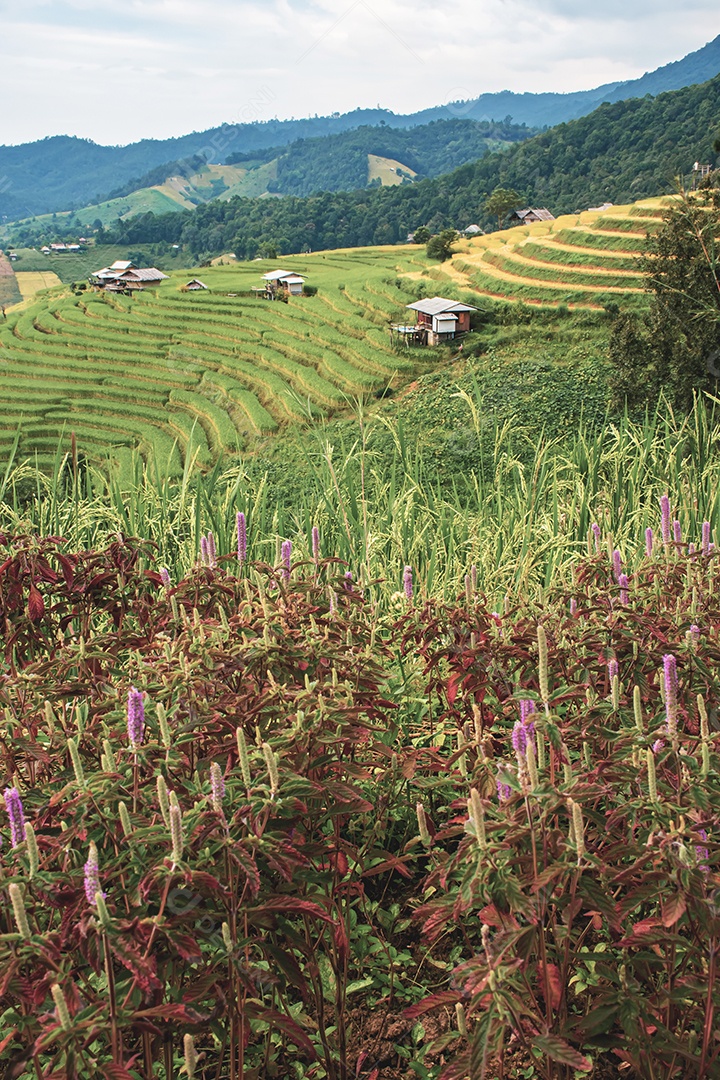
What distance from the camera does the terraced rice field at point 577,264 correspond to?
35.5 metres

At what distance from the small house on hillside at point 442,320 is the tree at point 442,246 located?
13.3 m

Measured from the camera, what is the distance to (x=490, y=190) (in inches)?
3762

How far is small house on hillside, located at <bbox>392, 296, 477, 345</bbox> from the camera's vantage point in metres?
38.1

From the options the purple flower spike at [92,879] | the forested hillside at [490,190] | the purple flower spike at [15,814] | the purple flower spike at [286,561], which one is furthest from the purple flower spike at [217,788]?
the forested hillside at [490,190]

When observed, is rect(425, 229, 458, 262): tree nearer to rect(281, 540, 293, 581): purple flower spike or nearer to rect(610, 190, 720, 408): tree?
rect(610, 190, 720, 408): tree

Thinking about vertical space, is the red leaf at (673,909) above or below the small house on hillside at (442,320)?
above

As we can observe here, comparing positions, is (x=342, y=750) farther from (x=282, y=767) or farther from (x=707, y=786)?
(x=707, y=786)

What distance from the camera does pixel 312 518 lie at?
5004 mm

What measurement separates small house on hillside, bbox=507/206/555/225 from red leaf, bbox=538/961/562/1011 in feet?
230

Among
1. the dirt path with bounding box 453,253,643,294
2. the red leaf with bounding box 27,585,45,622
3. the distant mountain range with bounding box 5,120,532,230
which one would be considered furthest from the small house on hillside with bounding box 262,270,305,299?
the distant mountain range with bounding box 5,120,532,230

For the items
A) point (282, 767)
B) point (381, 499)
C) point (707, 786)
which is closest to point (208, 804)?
point (282, 767)

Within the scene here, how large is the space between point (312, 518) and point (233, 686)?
2894 millimetres

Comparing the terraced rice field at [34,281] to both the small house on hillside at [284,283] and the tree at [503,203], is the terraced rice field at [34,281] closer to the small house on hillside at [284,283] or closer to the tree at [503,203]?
the small house on hillside at [284,283]

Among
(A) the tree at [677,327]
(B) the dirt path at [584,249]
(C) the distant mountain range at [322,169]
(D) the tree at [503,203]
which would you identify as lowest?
(A) the tree at [677,327]
